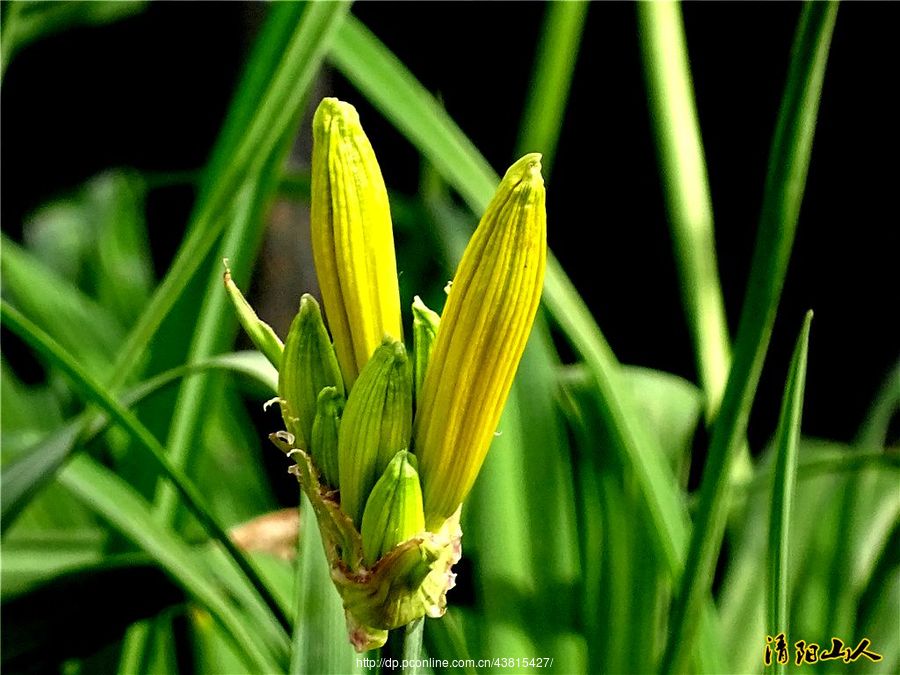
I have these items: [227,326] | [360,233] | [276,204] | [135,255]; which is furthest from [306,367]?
[135,255]

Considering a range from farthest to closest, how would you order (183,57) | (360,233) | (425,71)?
1. (183,57)
2. (425,71)
3. (360,233)

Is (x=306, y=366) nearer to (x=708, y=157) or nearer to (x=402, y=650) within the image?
(x=402, y=650)

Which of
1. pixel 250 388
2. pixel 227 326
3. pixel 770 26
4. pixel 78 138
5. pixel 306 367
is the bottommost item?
pixel 306 367

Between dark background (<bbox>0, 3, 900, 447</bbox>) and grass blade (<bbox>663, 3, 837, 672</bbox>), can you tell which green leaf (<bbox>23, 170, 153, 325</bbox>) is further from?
grass blade (<bbox>663, 3, 837, 672</bbox>)

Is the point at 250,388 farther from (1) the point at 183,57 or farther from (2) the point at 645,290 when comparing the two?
(1) the point at 183,57

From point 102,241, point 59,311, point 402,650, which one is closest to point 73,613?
point 402,650

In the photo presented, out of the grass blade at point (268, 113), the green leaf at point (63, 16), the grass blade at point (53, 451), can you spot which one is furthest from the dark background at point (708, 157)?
the grass blade at point (53, 451)

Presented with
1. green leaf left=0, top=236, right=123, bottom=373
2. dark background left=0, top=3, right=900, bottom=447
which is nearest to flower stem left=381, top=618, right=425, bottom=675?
green leaf left=0, top=236, right=123, bottom=373
